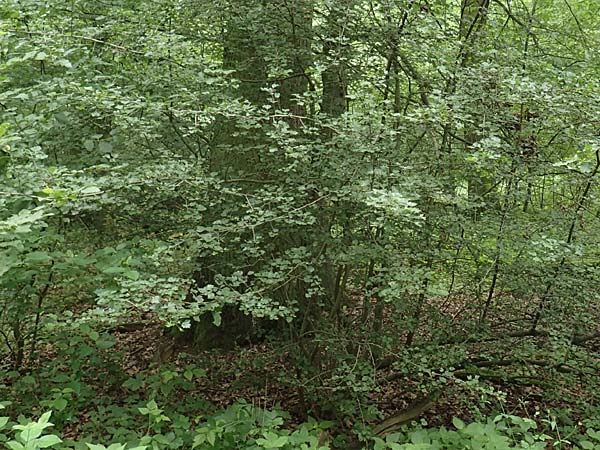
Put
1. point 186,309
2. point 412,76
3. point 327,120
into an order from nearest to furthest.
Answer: point 186,309, point 327,120, point 412,76

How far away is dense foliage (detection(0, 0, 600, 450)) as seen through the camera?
325 cm

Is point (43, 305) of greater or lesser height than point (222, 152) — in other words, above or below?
below

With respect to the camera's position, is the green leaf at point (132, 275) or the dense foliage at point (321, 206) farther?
the dense foliage at point (321, 206)

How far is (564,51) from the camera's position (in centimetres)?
464

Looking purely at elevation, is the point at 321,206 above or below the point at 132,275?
above

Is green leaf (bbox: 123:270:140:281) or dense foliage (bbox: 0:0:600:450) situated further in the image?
dense foliage (bbox: 0:0:600:450)

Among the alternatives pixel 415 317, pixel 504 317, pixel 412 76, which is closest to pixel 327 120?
pixel 412 76

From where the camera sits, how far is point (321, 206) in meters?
3.80

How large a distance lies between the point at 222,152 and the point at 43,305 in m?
2.00

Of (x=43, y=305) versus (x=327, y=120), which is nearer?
(x=327, y=120)

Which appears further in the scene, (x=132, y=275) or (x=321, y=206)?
(x=321, y=206)

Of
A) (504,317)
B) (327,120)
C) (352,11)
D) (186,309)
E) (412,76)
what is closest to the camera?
(186,309)

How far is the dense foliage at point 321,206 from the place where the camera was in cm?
325

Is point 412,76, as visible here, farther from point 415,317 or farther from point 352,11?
point 415,317
